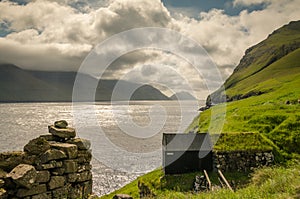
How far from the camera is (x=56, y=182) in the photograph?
14727 mm

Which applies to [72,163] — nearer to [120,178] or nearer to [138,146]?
[120,178]

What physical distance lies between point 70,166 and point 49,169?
1.15 metres

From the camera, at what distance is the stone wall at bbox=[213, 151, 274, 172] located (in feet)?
99.7

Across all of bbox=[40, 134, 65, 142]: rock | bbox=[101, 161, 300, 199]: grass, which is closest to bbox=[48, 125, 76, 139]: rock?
bbox=[40, 134, 65, 142]: rock

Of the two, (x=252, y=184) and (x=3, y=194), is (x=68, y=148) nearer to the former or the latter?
(x=3, y=194)

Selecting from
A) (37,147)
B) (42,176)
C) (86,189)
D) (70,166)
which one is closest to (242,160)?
(86,189)

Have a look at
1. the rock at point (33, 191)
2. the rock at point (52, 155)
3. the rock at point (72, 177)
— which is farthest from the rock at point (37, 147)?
the rock at point (72, 177)

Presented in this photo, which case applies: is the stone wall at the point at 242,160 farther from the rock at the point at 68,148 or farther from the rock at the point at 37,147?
the rock at the point at 37,147

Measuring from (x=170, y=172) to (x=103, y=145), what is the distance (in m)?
66.0

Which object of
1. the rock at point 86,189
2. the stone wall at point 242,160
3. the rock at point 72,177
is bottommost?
the stone wall at point 242,160

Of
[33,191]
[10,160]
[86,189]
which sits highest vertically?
[10,160]

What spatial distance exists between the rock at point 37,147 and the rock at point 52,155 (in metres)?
0.37

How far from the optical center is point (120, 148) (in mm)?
89875

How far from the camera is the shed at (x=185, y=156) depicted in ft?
104
